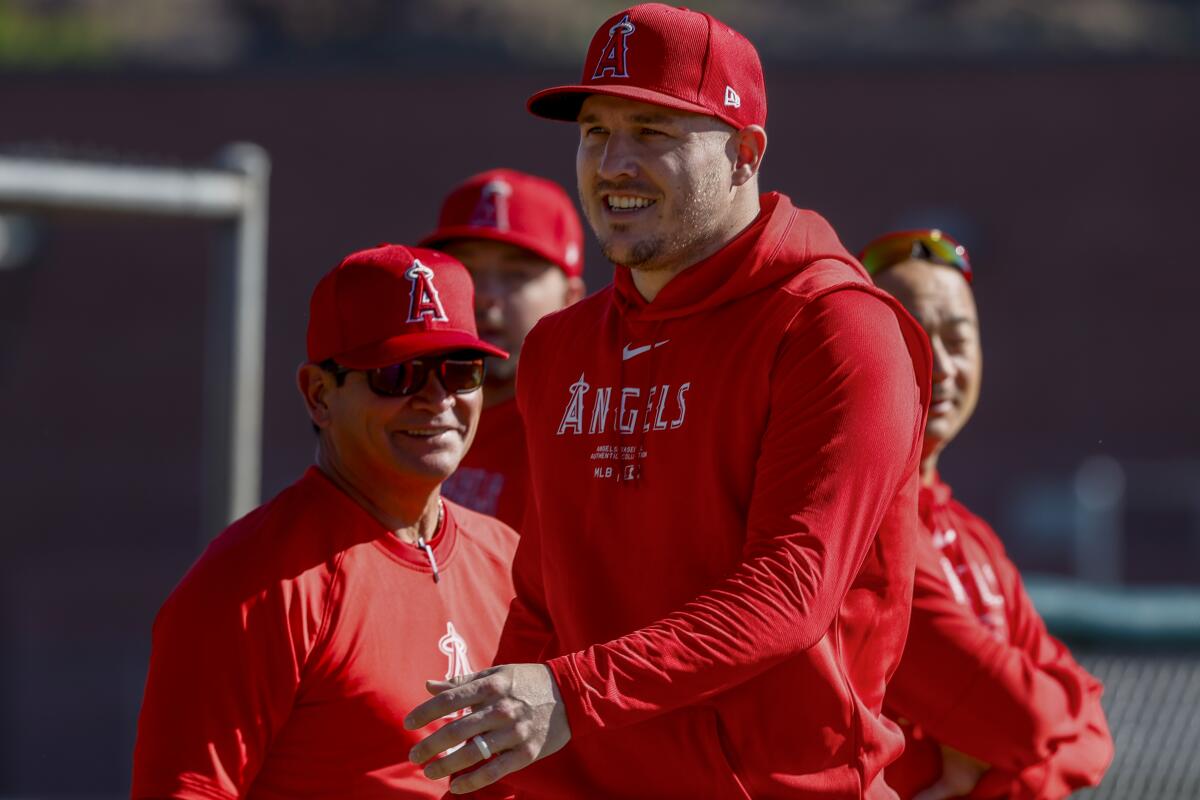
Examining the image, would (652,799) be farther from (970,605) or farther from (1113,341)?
(1113,341)

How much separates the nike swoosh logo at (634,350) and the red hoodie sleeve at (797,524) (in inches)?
10.6

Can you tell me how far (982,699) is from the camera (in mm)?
3662

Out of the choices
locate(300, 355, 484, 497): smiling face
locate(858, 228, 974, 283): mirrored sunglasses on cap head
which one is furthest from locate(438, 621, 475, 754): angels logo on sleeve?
locate(858, 228, 974, 283): mirrored sunglasses on cap head

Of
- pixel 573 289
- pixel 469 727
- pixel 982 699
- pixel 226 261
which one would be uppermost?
pixel 573 289

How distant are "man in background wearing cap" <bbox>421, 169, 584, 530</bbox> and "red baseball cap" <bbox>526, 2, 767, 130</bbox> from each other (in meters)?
1.66

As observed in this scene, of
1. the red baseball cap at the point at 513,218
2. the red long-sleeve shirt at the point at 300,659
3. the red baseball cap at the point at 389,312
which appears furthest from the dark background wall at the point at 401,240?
the red long-sleeve shirt at the point at 300,659

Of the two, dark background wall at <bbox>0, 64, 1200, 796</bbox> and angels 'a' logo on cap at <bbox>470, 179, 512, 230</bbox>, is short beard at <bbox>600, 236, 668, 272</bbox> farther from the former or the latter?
dark background wall at <bbox>0, 64, 1200, 796</bbox>

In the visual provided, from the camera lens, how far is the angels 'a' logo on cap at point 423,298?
3.57m

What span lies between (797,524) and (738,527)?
7.0 inches

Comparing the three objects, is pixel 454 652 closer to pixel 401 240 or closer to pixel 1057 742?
pixel 1057 742

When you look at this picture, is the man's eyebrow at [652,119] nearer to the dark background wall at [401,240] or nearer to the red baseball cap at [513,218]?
the red baseball cap at [513,218]

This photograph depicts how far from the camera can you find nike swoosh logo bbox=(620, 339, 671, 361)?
294 cm

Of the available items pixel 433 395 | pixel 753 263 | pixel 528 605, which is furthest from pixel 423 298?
pixel 753 263

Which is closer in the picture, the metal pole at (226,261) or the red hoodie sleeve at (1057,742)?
the red hoodie sleeve at (1057,742)
